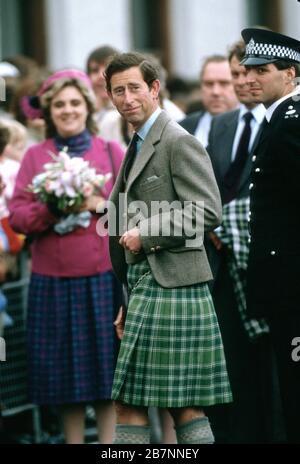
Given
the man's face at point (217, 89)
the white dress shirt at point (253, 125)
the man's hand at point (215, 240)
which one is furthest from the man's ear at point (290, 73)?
the man's face at point (217, 89)

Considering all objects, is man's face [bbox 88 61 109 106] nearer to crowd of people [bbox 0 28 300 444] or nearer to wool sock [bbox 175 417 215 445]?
crowd of people [bbox 0 28 300 444]

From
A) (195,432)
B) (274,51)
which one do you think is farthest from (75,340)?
(274,51)

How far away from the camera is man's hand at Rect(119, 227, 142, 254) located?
6.59 metres

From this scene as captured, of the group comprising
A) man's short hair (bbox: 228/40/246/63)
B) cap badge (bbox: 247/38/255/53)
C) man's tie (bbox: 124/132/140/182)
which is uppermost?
man's short hair (bbox: 228/40/246/63)

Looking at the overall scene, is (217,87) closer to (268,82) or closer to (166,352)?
(268,82)

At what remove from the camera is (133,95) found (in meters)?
6.76

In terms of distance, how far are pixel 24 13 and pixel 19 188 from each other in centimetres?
905

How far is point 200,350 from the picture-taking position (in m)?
6.69

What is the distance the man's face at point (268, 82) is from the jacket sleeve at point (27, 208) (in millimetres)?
1839

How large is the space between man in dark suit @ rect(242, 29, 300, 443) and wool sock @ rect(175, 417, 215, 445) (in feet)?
1.48

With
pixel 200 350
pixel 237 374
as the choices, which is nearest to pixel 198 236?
pixel 200 350

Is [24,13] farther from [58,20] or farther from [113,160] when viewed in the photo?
[113,160]

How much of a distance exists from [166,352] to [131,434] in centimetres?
45

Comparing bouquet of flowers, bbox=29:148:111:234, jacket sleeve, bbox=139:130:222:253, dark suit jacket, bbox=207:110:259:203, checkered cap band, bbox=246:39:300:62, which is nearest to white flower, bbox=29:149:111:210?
bouquet of flowers, bbox=29:148:111:234
